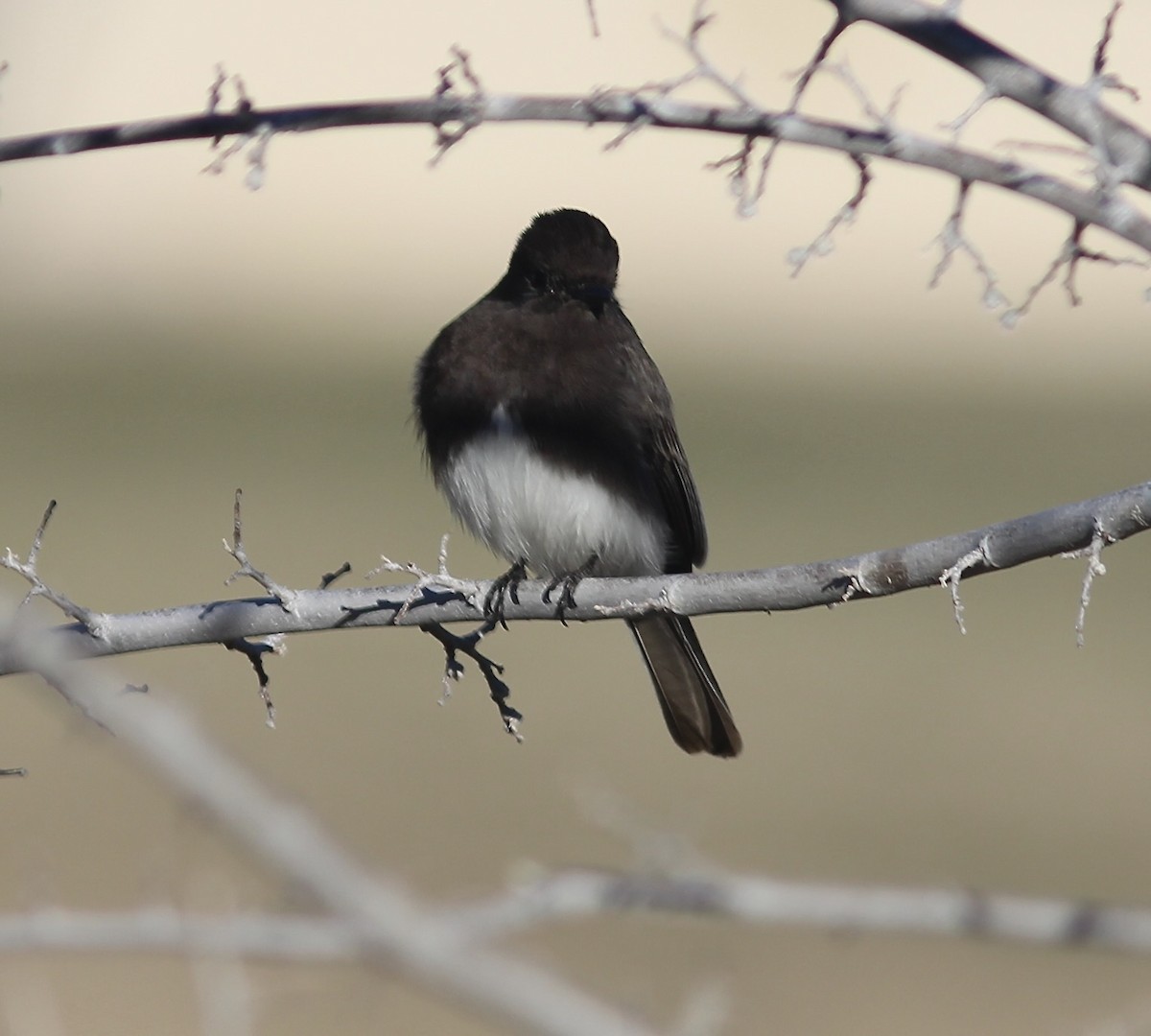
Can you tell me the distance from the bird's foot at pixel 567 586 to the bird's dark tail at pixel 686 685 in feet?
0.70

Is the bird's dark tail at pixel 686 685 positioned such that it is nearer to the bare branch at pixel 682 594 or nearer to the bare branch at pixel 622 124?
the bare branch at pixel 682 594

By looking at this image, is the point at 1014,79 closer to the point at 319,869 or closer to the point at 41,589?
the point at 319,869

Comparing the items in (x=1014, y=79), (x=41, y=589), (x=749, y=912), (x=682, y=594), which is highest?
(x=1014, y=79)

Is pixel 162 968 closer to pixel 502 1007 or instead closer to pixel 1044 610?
pixel 502 1007

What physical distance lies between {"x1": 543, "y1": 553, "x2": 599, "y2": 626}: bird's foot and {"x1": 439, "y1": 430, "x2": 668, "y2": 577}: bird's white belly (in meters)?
0.05

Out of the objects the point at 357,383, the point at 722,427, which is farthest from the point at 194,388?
the point at 722,427

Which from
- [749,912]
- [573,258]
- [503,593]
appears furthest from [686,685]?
[749,912]

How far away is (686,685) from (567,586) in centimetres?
106

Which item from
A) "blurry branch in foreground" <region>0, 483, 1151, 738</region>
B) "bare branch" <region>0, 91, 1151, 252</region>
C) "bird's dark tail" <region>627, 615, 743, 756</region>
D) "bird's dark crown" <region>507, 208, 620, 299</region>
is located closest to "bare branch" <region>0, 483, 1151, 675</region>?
"blurry branch in foreground" <region>0, 483, 1151, 738</region>

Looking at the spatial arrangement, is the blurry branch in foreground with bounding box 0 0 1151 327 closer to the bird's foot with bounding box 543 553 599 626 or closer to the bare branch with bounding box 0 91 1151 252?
the bare branch with bounding box 0 91 1151 252

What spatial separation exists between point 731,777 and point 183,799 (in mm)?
7992

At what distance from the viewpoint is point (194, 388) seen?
49.7ft

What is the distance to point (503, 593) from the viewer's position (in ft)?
14.4

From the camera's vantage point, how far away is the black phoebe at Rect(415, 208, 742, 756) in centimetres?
489
